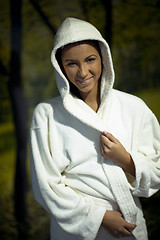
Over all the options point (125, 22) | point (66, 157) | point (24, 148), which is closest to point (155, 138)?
point (66, 157)

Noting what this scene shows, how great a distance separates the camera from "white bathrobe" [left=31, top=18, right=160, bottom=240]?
3.74ft

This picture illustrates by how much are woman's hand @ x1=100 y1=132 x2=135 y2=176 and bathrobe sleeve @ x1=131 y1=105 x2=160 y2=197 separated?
Answer: 3cm

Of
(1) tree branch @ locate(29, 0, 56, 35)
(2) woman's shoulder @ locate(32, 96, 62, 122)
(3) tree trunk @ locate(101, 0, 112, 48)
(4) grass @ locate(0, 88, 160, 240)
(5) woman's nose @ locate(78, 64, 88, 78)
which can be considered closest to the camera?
(5) woman's nose @ locate(78, 64, 88, 78)

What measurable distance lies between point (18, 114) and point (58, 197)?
1.21 metres

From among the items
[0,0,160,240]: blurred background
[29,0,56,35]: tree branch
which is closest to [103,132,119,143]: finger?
[0,0,160,240]: blurred background

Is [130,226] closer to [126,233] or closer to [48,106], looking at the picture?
[126,233]

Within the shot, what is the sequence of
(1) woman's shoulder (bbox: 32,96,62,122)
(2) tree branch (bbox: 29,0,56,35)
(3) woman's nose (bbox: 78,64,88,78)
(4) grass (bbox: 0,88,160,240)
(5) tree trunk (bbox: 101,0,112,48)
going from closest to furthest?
1. (3) woman's nose (bbox: 78,64,88,78)
2. (1) woman's shoulder (bbox: 32,96,62,122)
3. (5) tree trunk (bbox: 101,0,112,48)
4. (2) tree branch (bbox: 29,0,56,35)
5. (4) grass (bbox: 0,88,160,240)

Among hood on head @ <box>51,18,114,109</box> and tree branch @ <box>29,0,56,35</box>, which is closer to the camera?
hood on head @ <box>51,18,114,109</box>

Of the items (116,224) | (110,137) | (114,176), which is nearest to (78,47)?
(110,137)

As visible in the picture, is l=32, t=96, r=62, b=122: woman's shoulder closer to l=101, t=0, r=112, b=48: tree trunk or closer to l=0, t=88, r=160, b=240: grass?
l=101, t=0, r=112, b=48: tree trunk

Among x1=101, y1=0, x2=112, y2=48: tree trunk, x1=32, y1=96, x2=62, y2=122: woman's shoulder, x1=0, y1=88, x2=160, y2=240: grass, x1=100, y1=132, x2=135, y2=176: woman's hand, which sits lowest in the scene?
x1=0, y1=88, x2=160, y2=240: grass

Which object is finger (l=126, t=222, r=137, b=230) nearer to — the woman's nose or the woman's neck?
the woman's neck

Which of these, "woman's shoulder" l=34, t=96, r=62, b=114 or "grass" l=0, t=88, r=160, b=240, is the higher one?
"woman's shoulder" l=34, t=96, r=62, b=114

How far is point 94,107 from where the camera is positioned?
1.28 meters
